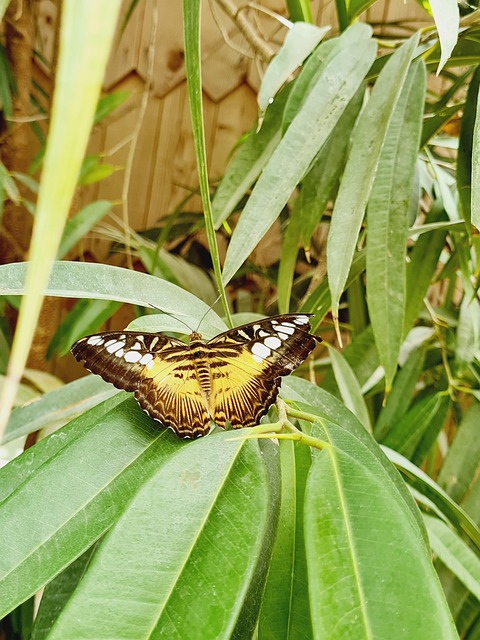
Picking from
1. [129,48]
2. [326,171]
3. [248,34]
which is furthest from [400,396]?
[129,48]

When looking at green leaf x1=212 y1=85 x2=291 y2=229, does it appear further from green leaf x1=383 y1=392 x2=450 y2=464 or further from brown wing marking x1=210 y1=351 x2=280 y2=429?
green leaf x1=383 y1=392 x2=450 y2=464

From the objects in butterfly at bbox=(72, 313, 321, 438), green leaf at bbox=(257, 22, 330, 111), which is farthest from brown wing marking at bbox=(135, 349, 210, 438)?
green leaf at bbox=(257, 22, 330, 111)

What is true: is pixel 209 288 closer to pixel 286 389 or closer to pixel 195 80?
pixel 286 389

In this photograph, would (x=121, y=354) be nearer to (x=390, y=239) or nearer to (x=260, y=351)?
(x=260, y=351)

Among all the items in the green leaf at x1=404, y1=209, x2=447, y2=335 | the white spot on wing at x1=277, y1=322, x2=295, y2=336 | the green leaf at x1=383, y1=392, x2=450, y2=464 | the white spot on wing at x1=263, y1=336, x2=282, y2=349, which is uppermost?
the green leaf at x1=404, y1=209, x2=447, y2=335

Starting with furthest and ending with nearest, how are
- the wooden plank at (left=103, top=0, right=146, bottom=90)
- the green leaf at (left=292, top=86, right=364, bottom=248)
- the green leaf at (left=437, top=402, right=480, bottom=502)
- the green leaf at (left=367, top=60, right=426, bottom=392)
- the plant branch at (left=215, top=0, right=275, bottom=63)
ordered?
the wooden plank at (left=103, top=0, right=146, bottom=90) < the plant branch at (left=215, top=0, right=275, bottom=63) < the green leaf at (left=437, top=402, right=480, bottom=502) < the green leaf at (left=292, top=86, right=364, bottom=248) < the green leaf at (left=367, top=60, right=426, bottom=392)

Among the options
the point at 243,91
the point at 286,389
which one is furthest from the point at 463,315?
the point at 243,91

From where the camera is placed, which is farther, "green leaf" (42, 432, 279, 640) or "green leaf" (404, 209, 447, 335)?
"green leaf" (404, 209, 447, 335)
